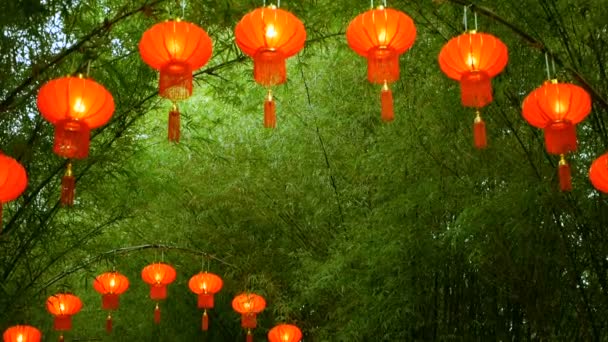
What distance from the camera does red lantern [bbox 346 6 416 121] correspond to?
124 inches

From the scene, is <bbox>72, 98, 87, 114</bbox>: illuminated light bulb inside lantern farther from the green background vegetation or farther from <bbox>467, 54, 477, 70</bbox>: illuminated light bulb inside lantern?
<bbox>467, 54, 477, 70</bbox>: illuminated light bulb inside lantern

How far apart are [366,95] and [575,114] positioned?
9.81 feet

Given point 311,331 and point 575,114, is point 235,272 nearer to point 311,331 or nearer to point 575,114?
point 311,331

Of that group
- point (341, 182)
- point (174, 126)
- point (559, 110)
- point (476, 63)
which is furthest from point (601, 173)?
point (341, 182)

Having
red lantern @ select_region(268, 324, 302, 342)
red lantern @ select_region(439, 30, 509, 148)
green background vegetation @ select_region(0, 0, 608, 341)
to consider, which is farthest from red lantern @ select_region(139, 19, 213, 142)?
red lantern @ select_region(268, 324, 302, 342)

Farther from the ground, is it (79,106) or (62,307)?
(79,106)

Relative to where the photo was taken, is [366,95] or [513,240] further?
[366,95]

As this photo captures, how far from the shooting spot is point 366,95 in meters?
6.21

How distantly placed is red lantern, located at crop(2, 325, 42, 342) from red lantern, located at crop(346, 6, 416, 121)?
3.97m

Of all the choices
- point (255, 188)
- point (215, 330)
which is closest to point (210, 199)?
point (255, 188)

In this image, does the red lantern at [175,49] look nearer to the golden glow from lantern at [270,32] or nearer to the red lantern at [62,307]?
the golden glow from lantern at [270,32]

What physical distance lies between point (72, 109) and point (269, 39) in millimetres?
950

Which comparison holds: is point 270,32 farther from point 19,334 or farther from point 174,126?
point 19,334

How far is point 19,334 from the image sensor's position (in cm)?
573
